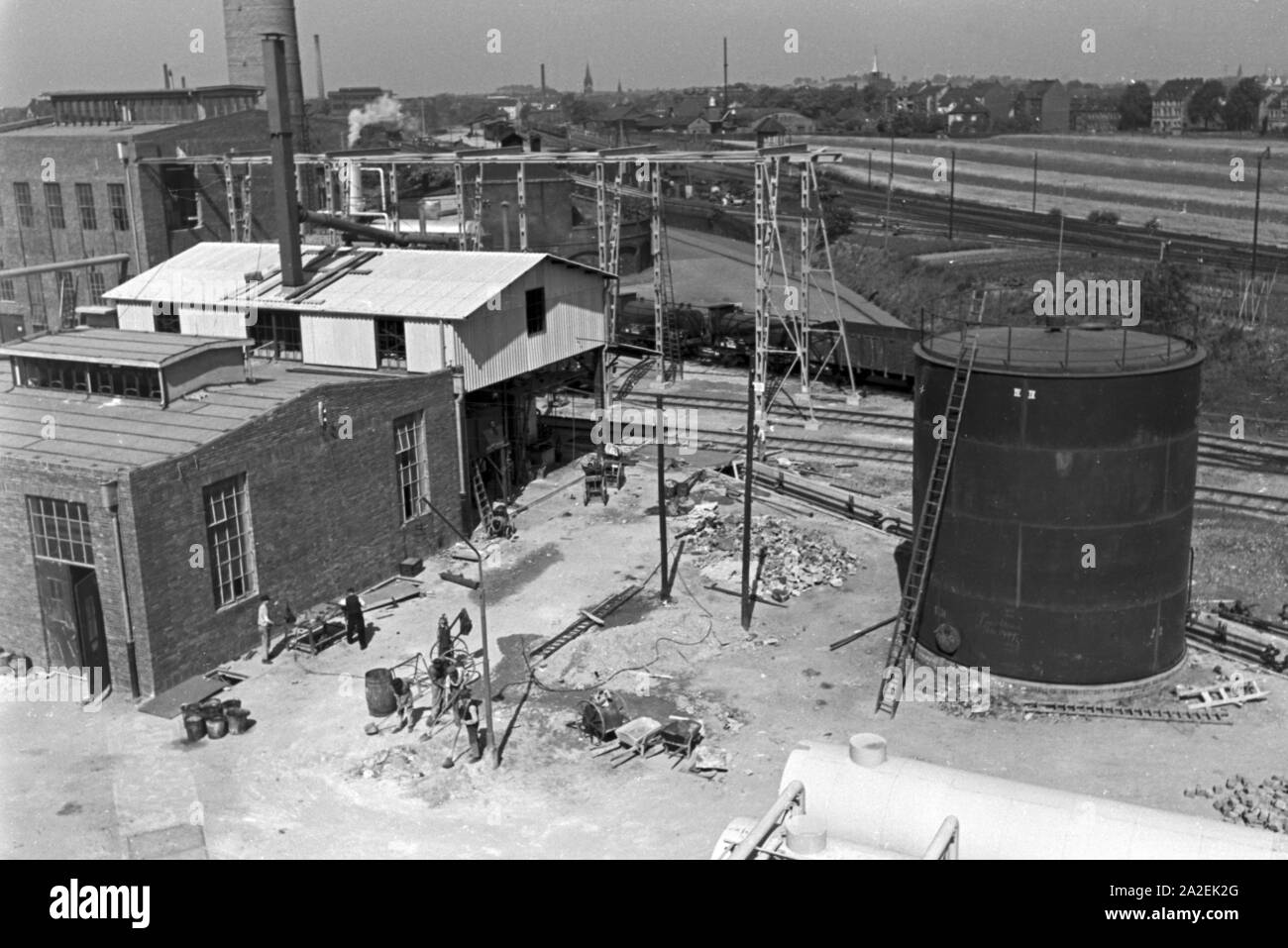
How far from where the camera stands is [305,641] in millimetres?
25531

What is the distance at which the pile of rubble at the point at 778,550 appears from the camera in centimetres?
2867

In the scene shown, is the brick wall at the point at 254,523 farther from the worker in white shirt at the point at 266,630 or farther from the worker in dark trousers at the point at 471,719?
the worker in dark trousers at the point at 471,719

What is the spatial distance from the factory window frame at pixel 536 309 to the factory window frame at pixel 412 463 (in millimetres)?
6309

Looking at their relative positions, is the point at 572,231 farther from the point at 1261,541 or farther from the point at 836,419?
the point at 1261,541

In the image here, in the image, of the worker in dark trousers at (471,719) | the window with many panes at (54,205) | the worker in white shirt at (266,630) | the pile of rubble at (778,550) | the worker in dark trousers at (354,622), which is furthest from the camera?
the window with many panes at (54,205)

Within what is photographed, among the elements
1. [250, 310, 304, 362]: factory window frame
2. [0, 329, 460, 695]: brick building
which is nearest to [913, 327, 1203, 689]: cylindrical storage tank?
[0, 329, 460, 695]: brick building

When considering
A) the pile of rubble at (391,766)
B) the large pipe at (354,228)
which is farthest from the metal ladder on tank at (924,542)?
the large pipe at (354,228)

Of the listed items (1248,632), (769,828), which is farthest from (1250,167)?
(769,828)

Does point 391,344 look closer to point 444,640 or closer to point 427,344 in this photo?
point 427,344

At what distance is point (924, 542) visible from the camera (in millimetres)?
23625

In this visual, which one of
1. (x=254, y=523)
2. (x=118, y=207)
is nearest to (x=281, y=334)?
(x=254, y=523)

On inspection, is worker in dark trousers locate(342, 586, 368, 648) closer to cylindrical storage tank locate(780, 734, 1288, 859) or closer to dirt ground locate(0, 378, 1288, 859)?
dirt ground locate(0, 378, 1288, 859)

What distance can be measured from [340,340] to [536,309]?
5.67 metres

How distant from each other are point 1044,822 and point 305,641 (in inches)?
652
